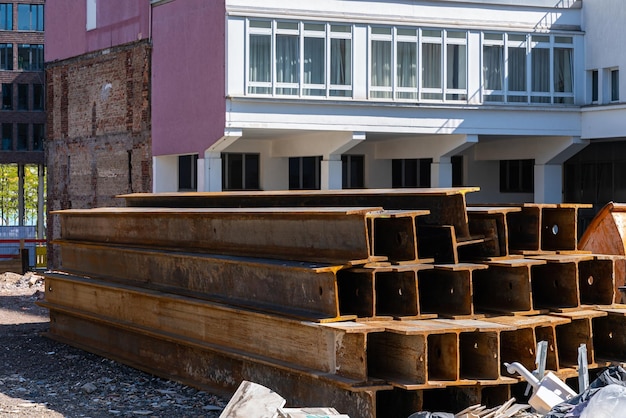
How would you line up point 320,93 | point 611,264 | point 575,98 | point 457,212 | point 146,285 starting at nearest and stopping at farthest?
point 457,212 → point 611,264 → point 146,285 → point 320,93 → point 575,98

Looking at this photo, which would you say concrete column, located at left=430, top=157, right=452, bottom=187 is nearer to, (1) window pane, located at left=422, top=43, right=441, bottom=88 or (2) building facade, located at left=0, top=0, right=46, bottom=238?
(1) window pane, located at left=422, top=43, right=441, bottom=88

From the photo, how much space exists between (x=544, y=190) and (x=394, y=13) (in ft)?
20.3

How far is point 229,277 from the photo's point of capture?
37.8 ft

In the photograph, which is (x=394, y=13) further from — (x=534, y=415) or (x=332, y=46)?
(x=534, y=415)

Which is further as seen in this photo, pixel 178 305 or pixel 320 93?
pixel 320 93

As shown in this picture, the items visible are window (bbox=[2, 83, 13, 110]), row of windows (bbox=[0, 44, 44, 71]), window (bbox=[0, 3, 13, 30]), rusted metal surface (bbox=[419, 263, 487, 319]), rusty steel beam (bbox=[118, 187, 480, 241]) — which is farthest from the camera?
window (bbox=[0, 3, 13, 30])

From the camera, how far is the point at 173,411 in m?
10.9

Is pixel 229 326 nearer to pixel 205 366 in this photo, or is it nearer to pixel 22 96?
pixel 205 366

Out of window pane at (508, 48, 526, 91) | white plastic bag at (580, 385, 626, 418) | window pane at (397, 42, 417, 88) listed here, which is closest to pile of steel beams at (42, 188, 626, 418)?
white plastic bag at (580, 385, 626, 418)

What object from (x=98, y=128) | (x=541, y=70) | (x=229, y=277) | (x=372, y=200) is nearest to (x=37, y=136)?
(x=98, y=128)

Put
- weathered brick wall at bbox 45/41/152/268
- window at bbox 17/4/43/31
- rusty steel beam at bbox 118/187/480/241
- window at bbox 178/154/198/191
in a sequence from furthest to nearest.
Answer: window at bbox 17/4/43/31 → weathered brick wall at bbox 45/41/152/268 → window at bbox 178/154/198/191 → rusty steel beam at bbox 118/187/480/241

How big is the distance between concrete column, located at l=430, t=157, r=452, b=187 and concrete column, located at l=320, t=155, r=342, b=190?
2.48 metres

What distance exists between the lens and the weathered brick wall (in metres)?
27.8

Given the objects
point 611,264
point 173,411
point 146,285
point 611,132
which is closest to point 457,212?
point 611,264
